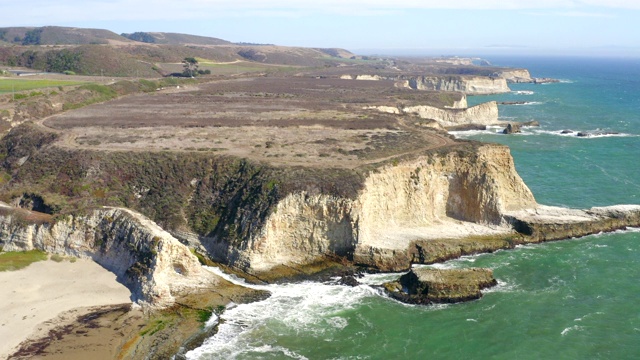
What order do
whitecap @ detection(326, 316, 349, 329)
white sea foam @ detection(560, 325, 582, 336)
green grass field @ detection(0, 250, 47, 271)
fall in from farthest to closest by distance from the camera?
green grass field @ detection(0, 250, 47, 271) → whitecap @ detection(326, 316, 349, 329) → white sea foam @ detection(560, 325, 582, 336)

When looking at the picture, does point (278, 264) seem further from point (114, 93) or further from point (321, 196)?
point (114, 93)

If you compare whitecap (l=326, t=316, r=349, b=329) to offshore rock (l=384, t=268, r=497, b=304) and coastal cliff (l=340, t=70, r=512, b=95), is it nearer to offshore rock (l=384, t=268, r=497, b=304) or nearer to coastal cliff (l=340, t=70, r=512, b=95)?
offshore rock (l=384, t=268, r=497, b=304)

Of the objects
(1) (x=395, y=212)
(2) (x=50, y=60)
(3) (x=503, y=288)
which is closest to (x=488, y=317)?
(3) (x=503, y=288)

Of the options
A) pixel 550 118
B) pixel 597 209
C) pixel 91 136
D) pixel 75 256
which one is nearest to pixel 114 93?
pixel 91 136

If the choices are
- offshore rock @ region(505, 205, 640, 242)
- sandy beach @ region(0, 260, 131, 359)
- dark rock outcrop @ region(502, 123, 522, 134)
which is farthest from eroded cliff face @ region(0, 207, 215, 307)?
dark rock outcrop @ region(502, 123, 522, 134)

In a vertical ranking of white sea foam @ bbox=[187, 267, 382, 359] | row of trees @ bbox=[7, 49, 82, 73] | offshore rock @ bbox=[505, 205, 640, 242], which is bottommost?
white sea foam @ bbox=[187, 267, 382, 359]

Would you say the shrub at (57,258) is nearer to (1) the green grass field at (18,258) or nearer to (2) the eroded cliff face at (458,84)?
(1) the green grass field at (18,258)

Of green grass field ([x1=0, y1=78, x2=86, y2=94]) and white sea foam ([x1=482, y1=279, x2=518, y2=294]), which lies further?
green grass field ([x1=0, y1=78, x2=86, y2=94])
